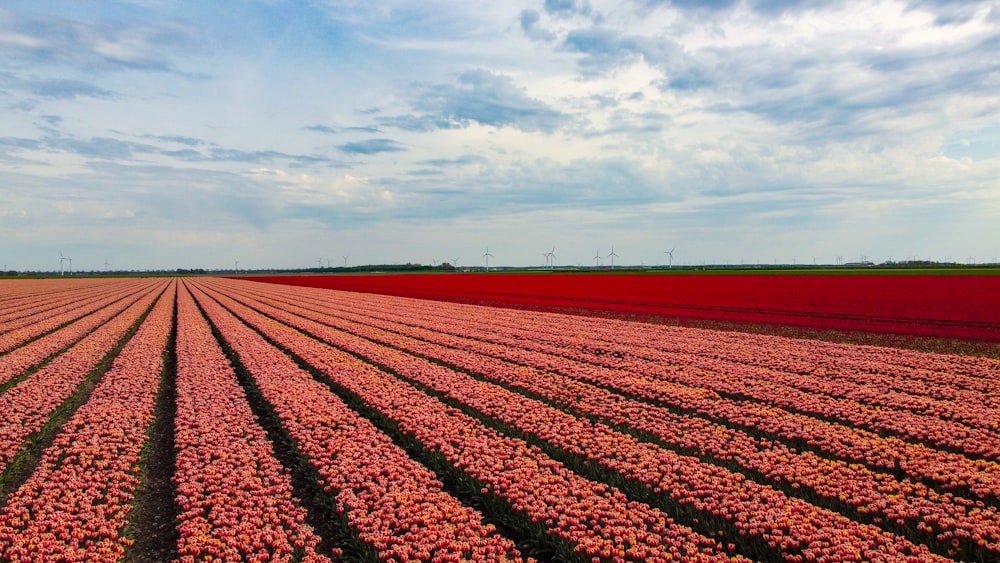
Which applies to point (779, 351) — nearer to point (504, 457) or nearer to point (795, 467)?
point (795, 467)

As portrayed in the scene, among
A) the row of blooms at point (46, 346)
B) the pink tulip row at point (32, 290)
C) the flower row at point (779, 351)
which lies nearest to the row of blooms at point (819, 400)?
the flower row at point (779, 351)

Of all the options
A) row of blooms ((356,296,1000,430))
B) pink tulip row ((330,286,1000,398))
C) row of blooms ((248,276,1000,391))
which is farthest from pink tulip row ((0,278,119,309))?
pink tulip row ((330,286,1000,398))

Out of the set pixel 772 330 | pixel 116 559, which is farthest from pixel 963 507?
pixel 772 330

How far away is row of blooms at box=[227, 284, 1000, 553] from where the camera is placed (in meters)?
7.42

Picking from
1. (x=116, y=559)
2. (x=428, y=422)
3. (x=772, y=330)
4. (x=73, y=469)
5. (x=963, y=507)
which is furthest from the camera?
(x=772, y=330)

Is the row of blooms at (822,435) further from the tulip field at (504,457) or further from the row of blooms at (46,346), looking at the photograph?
the row of blooms at (46,346)

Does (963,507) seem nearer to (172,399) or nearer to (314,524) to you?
(314,524)

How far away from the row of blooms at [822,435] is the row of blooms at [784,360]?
2.45 meters

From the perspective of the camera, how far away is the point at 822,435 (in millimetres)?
10836

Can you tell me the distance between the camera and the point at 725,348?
70.7ft

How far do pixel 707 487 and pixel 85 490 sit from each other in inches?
338

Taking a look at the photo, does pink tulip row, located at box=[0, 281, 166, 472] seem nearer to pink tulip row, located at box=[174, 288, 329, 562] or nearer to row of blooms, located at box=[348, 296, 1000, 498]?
pink tulip row, located at box=[174, 288, 329, 562]

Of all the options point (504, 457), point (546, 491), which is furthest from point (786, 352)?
point (546, 491)

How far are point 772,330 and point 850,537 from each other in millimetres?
22678
